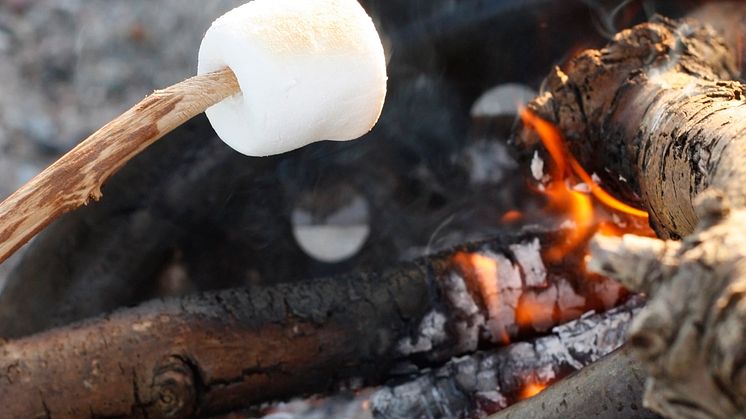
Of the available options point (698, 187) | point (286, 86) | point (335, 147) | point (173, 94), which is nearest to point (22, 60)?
point (335, 147)

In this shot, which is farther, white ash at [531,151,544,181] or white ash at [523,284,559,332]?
white ash at [531,151,544,181]

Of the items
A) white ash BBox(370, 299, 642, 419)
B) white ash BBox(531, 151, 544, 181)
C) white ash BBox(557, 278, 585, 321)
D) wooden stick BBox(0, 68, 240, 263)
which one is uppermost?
wooden stick BBox(0, 68, 240, 263)

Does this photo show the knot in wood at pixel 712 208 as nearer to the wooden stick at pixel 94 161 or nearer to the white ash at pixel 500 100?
the wooden stick at pixel 94 161

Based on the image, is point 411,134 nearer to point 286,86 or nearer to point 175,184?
point 175,184

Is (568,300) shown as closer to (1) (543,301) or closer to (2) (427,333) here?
(1) (543,301)

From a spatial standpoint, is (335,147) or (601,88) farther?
(335,147)

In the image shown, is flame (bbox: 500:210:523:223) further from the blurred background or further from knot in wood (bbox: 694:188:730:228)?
knot in wood (bbox: 694:188:730:228)

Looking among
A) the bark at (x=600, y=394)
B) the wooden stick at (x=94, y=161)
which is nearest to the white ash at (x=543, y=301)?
the bark at (x=600, y=394)

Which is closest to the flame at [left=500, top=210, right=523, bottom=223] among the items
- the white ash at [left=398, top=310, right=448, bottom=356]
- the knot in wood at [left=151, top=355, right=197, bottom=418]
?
the white ash at [left=398, top=310, right=448, bottom=356]
